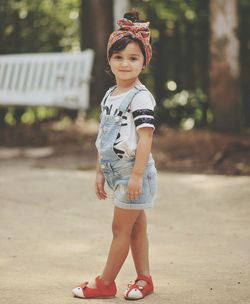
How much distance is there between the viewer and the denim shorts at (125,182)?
337 centimetres

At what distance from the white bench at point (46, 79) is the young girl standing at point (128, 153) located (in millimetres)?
5761

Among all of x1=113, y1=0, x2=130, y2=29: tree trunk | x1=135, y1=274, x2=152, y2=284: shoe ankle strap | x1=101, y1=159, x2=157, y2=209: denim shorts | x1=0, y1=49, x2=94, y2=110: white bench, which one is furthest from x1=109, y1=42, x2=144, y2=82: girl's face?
x1=113, y1=0, x2=130, y2=29: tree trunk

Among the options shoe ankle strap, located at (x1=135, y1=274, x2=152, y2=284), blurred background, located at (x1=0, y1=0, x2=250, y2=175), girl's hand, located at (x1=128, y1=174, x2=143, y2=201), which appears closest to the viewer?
girl's hand, located at (x1=128, y1=174, x2=143, y2=201)

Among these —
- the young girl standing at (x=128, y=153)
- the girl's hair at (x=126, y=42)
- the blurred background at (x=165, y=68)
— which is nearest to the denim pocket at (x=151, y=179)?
the young girl standing at (x=128, y=153)

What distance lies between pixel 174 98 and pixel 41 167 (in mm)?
4530

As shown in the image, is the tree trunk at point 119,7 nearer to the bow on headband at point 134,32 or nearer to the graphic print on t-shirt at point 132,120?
the bow on headband at point 134,32

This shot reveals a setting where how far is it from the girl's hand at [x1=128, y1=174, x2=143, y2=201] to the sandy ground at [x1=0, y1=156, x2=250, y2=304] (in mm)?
524

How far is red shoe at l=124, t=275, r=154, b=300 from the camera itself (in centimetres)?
340

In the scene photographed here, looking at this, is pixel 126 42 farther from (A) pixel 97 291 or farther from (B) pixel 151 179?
(A) pixel 97 291

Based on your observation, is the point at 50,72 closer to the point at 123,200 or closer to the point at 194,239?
the point at 194,239

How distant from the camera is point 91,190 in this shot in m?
6.34

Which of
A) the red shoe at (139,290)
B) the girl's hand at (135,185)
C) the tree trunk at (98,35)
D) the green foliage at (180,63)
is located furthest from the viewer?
the green foliage at (180,63)

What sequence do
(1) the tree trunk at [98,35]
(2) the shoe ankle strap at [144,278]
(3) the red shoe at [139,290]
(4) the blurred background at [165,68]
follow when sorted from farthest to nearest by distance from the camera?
(1) the tree trunk at [98,35], (4) the blurred background at [165,68], (2) the shoe ankle strap at [144,278], (3) the red shoe at [139,290]

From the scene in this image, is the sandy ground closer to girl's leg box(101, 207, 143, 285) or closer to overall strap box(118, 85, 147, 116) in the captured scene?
girl's leg box(101, 207, 143, 285)
